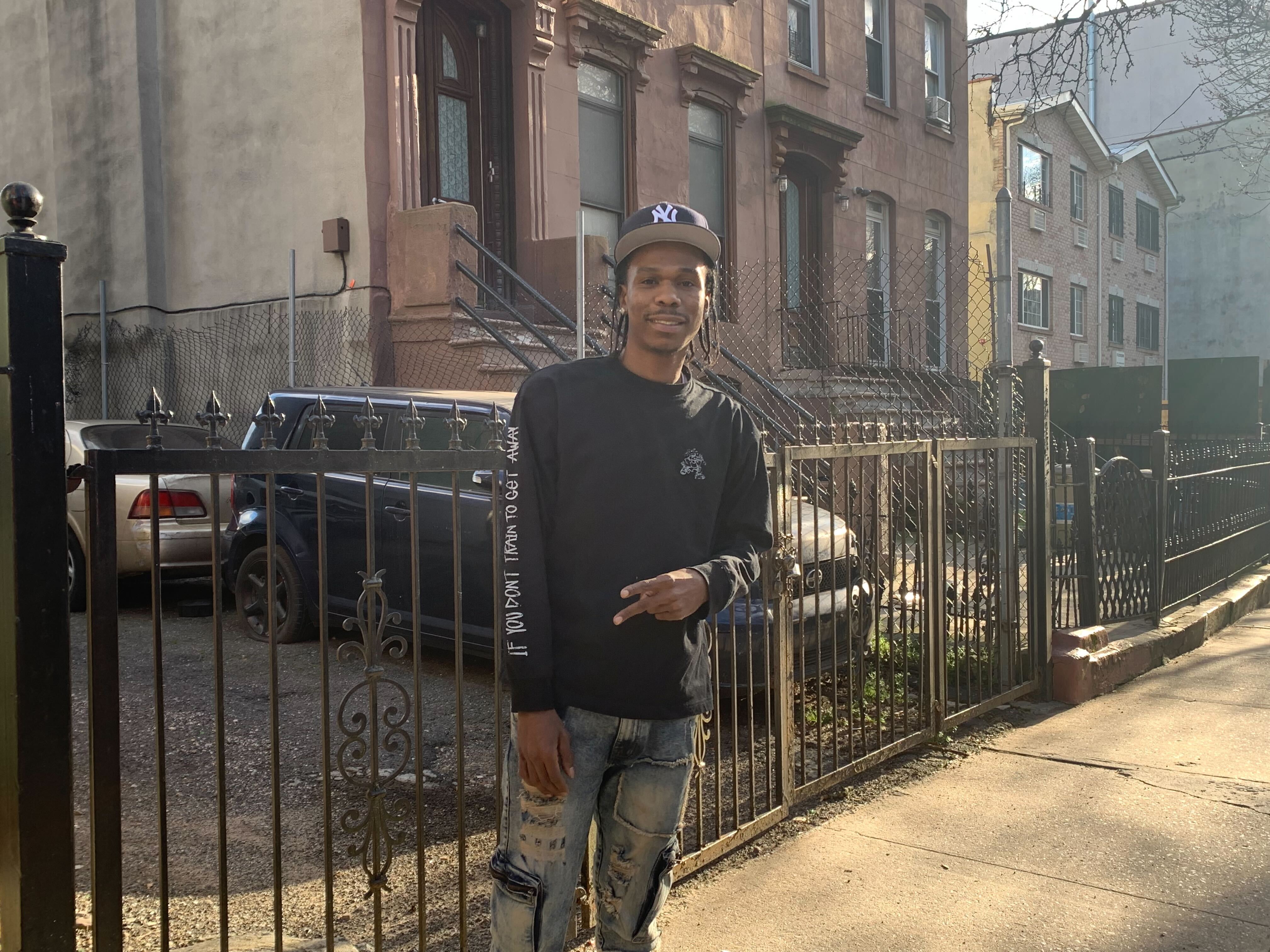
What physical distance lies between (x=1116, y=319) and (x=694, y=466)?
106ft

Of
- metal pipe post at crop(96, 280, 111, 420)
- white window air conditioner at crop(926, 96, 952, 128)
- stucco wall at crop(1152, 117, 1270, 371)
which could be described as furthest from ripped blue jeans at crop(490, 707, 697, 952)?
stucco wall at crop(1152, 117, 1270, 371)

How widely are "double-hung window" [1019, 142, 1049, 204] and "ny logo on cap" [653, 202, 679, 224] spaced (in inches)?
1010

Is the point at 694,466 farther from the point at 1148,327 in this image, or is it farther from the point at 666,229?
the point at 1148,327

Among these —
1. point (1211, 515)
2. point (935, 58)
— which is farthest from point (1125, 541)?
point (935, 58)

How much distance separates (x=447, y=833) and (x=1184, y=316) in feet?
124

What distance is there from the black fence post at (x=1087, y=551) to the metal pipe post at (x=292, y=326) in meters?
7.05

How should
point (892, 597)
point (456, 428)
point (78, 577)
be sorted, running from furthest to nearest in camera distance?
point (78, 577) < point (892, 597) < point (456, 428)

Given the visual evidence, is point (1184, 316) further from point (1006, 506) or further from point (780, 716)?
point (780, 716)

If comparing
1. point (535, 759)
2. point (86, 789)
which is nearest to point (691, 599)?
point (535, 759)

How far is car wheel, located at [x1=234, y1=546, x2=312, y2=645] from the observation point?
712 cm

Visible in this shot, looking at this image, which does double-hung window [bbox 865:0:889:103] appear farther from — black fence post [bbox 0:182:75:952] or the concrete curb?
black fence post [bbox 0:182:75:952]

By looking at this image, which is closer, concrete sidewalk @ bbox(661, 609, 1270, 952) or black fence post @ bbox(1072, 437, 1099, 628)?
concrete sidewalk @ bbox(661, 609, 1270, 952)

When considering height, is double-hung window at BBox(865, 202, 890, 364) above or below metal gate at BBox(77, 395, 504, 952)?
above

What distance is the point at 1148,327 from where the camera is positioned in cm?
3366
